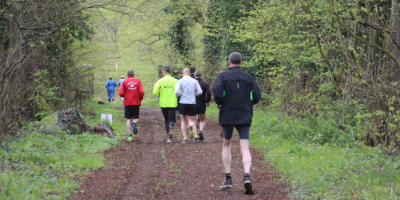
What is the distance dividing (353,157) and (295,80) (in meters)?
5.56

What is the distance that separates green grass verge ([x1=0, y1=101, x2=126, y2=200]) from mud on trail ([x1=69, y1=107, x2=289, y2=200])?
0.89 feet

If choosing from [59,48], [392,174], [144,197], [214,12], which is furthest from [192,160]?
[214,12]

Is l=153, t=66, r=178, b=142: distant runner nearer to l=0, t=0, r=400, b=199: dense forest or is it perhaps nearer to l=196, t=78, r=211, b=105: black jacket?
l=196, t=78, r=211, b=105: black jacket

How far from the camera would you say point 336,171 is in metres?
6.17

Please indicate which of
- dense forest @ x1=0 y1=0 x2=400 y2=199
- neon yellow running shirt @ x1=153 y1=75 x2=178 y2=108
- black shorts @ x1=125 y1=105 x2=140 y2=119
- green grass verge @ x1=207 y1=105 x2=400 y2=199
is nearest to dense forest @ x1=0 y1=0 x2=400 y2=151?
dense forest @ x1=0 y1=0 x2=400 y2=199

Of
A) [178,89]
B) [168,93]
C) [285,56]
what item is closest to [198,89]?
[178,89]

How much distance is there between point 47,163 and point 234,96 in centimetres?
388

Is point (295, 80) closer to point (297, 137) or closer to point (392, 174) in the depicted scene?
point (297, 137)

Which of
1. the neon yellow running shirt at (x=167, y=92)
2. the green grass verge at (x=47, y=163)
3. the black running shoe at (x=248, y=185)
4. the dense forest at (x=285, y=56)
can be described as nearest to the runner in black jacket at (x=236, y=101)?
the black running shoe at (x=248, y=185)

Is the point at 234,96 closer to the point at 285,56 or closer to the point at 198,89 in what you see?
the point at 198,89

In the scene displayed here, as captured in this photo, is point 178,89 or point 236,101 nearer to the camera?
point 236,101

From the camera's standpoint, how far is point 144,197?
18.5 feet

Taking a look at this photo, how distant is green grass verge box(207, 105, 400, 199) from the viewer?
512 centimetres

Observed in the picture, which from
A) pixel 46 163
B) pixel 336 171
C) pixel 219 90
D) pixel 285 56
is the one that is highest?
pixel 285 56
